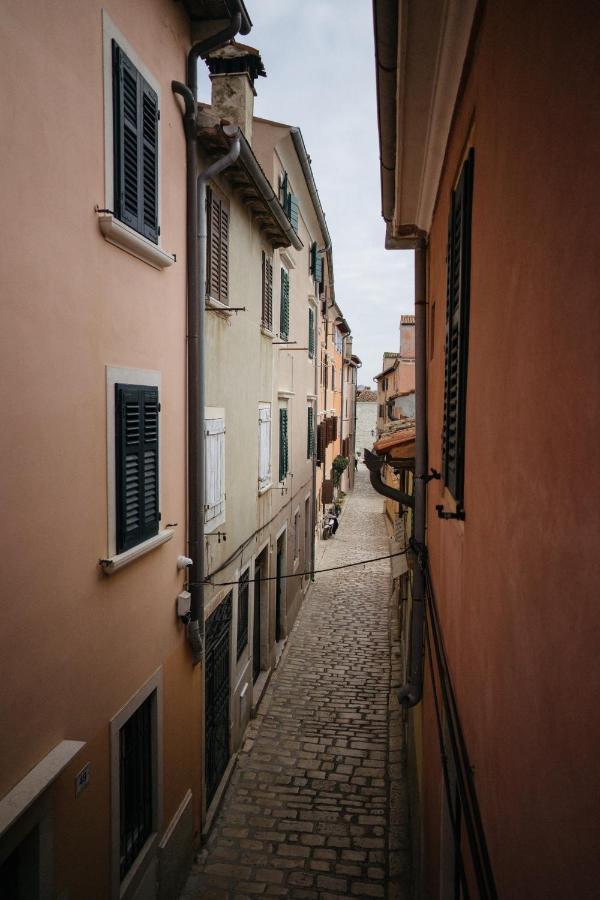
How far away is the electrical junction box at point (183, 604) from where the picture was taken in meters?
7.63

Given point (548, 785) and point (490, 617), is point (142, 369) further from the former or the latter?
point (548, 785)

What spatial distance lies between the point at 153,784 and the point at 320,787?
3.93 metres

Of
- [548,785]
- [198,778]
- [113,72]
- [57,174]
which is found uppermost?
[113,72]

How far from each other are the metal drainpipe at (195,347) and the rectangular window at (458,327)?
3652 mm

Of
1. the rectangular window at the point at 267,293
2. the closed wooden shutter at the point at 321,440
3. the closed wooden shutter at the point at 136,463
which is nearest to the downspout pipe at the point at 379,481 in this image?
the closed wooden shutter at the point at 136,463

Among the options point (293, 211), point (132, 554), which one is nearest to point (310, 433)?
point (293, 211)

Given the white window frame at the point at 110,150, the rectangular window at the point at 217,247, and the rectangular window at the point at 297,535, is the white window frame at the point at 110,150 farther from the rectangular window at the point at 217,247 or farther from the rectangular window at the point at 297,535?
the rectangular window at the point at 297,535

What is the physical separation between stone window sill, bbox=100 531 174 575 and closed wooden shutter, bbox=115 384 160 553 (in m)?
0.06

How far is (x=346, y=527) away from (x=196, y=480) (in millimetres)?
23822

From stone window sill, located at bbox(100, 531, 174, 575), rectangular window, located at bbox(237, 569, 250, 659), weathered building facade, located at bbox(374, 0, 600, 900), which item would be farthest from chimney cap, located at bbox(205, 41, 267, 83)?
rectangular window, located at bbox(237, 569, 250, 659)

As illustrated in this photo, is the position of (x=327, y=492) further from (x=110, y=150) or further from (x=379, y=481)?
(x=110, y=150)

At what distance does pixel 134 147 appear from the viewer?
5.95 meters

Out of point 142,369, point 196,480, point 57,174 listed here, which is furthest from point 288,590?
point 57,174

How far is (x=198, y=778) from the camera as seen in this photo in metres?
8.49
